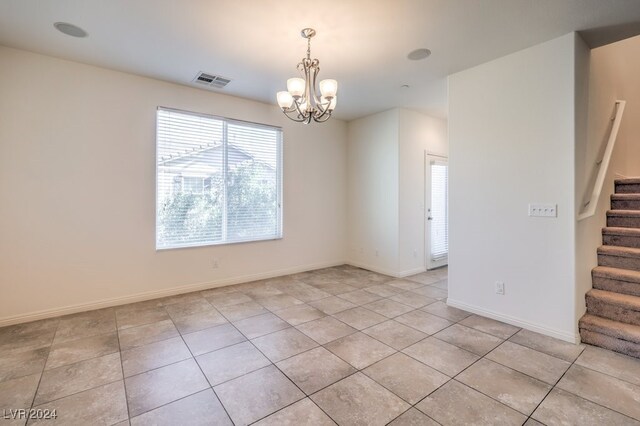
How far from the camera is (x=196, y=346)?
9.02 ft

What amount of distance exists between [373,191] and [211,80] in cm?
316

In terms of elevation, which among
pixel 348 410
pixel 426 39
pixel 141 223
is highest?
pixel 426 39

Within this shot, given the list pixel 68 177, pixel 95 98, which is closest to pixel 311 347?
pixel 68 177

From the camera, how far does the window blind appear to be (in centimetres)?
568

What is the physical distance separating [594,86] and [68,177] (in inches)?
232

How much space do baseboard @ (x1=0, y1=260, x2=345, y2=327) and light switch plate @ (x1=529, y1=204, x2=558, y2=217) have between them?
11.7 feet

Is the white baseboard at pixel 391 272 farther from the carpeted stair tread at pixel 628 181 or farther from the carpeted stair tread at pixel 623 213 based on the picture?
the carpeted stair tread at pixel 628 181

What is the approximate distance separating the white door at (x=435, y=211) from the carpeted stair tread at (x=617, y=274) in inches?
101

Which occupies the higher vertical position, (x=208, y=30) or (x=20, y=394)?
(x=208, y=30)

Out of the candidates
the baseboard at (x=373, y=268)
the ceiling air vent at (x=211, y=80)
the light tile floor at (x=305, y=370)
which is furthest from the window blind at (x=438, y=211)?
the ceiling air vent at (x=211, y=80)

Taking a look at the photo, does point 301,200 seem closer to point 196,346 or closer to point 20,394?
point 196,346

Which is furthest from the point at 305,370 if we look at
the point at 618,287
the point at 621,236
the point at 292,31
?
the point at 621,236

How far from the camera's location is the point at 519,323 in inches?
123

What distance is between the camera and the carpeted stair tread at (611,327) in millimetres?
2539
